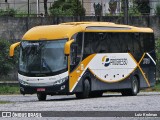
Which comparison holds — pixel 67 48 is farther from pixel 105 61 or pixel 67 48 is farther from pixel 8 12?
pixel 8 12

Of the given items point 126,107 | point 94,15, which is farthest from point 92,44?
point 94,15

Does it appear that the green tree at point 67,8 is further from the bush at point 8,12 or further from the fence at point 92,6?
the bush at point 8,12

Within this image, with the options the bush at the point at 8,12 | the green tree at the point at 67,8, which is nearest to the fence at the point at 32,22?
the bush at the point at 8,12

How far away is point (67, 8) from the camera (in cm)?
7031

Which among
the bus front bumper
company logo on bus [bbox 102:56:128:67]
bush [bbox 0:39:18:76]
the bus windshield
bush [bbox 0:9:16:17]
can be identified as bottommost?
bush [bbox 0:39:18:76]

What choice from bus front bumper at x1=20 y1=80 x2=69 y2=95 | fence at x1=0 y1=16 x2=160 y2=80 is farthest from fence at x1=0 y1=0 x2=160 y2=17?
bus front bumper at x1=20 y1=80 x2=69 y2=95

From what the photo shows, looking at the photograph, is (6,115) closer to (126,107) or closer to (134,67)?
(126,107)

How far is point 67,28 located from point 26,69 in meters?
2.69

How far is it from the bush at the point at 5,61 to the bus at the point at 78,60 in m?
17.7

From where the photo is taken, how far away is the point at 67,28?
122 ft

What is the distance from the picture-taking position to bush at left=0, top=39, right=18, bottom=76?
58.0m

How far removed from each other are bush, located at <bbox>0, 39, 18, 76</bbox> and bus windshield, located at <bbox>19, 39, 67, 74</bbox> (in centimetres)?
2074

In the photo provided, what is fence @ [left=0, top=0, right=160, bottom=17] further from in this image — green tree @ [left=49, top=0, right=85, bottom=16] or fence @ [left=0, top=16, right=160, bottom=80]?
fence @ [left=0, top=16, right=160, bottom=80]

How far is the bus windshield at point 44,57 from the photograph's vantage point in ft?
120
